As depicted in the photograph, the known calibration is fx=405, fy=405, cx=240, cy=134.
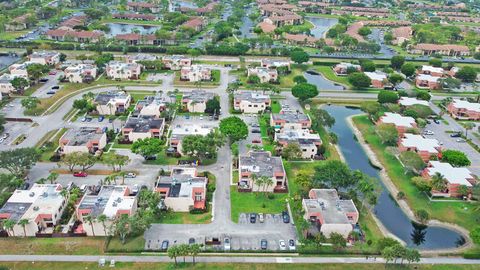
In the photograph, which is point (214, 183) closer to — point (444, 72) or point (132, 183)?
point (132, 183)

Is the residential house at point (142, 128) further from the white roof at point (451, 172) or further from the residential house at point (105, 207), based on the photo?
the white roof at point (451, 172)

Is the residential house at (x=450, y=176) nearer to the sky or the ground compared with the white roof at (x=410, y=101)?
nearer to the ground

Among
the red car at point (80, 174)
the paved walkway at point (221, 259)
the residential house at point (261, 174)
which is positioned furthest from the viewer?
the red car at point (80, 174)

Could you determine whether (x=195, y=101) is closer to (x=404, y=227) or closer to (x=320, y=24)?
(x=404, y=227)

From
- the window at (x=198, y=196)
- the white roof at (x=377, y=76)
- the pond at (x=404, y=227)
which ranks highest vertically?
the white roof at (x=377, y=76)

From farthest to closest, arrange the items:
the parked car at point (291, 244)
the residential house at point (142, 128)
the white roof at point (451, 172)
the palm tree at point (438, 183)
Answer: the residential house at point (142, 128) → the white roof at point (451, 172) → the palm tree at point (438, 183) → the parked car at point (291, 244)

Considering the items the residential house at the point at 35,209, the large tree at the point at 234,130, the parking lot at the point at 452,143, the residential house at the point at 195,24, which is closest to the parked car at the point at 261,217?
the large tree at the point at 234,130

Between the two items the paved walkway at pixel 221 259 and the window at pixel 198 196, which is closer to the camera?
the paved walkway at pixel 221 259

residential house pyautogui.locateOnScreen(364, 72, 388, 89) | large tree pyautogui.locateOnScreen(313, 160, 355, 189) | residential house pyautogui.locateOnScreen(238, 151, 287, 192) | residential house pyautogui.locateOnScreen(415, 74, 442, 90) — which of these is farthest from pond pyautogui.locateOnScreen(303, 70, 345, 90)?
large tree pyautogui.locateOnScreen(313, 160, 355, 189)
